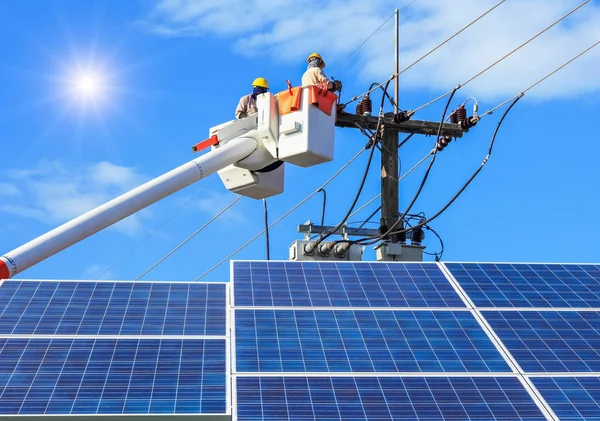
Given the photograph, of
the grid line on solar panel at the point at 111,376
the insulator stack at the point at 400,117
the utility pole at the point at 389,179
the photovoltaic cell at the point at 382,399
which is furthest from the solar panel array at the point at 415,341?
the insulator stack at the point at 400,117

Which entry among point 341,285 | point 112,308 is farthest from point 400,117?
point 112,308

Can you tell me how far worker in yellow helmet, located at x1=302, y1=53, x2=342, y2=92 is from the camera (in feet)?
72.1

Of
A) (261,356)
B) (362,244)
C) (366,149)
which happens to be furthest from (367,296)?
(366,149)

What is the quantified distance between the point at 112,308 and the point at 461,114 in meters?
14.0

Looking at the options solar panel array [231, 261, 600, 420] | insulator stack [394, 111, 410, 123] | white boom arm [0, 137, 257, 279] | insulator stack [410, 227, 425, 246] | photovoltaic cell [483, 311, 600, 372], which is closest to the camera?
solar panel array [231, 261, 600, 420]

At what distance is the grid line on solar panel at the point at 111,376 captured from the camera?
11852 mm

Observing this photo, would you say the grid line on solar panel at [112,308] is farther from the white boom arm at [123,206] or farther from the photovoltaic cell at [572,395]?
the photovoltaic cell at [572,395]

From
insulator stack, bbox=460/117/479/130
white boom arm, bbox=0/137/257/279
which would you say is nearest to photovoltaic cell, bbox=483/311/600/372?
white boom arm, bbox=0/137/257/279

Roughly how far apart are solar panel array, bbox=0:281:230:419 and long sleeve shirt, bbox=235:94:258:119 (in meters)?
7.32

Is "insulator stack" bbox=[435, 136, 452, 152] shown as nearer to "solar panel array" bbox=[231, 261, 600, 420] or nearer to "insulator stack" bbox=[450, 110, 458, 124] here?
"insulator stack" bbox=[450, 110, 458, 124]

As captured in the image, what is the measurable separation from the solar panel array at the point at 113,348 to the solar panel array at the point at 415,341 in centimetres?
45

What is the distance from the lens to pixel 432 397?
12398 mm

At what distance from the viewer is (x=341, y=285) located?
15.2m

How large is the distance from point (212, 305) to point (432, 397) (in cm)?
389
